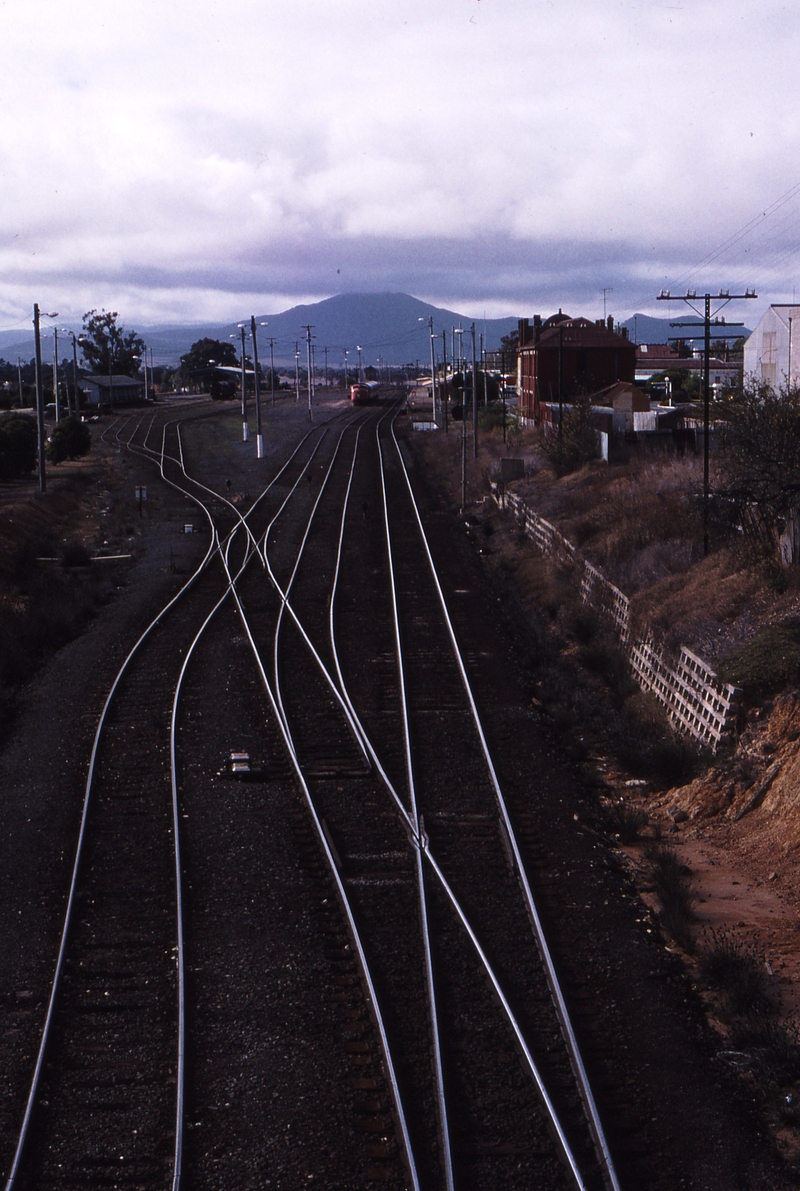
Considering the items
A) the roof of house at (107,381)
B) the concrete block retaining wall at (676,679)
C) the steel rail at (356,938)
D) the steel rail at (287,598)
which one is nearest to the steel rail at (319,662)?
the steel rail at (287,598)

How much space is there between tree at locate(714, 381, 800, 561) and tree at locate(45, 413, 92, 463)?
38.9 meters

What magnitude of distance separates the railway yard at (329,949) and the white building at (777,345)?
3268 centimetres

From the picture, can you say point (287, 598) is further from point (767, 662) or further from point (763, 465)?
point (767, 662)

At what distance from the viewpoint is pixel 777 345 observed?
4709cm

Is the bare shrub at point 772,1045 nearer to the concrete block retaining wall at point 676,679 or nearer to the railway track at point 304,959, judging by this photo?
the railway track at point 304,959

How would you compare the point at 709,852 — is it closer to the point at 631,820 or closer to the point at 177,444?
the point at 631,820

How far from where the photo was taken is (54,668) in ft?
59.2

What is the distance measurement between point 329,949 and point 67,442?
46626 mm

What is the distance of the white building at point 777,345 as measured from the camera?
4453 cm

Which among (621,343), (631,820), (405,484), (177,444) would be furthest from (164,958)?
(621,343)

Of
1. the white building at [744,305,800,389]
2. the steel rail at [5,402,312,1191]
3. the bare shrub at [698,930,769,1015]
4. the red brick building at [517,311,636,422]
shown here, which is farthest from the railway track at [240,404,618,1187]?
the red brick building at [517,311,636,422]

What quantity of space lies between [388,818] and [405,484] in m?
32.1

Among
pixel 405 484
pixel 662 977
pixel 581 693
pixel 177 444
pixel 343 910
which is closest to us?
pixel 662 977

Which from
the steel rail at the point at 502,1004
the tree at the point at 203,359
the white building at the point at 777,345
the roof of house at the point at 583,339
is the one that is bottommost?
the steel rail at the point at 502,1004
